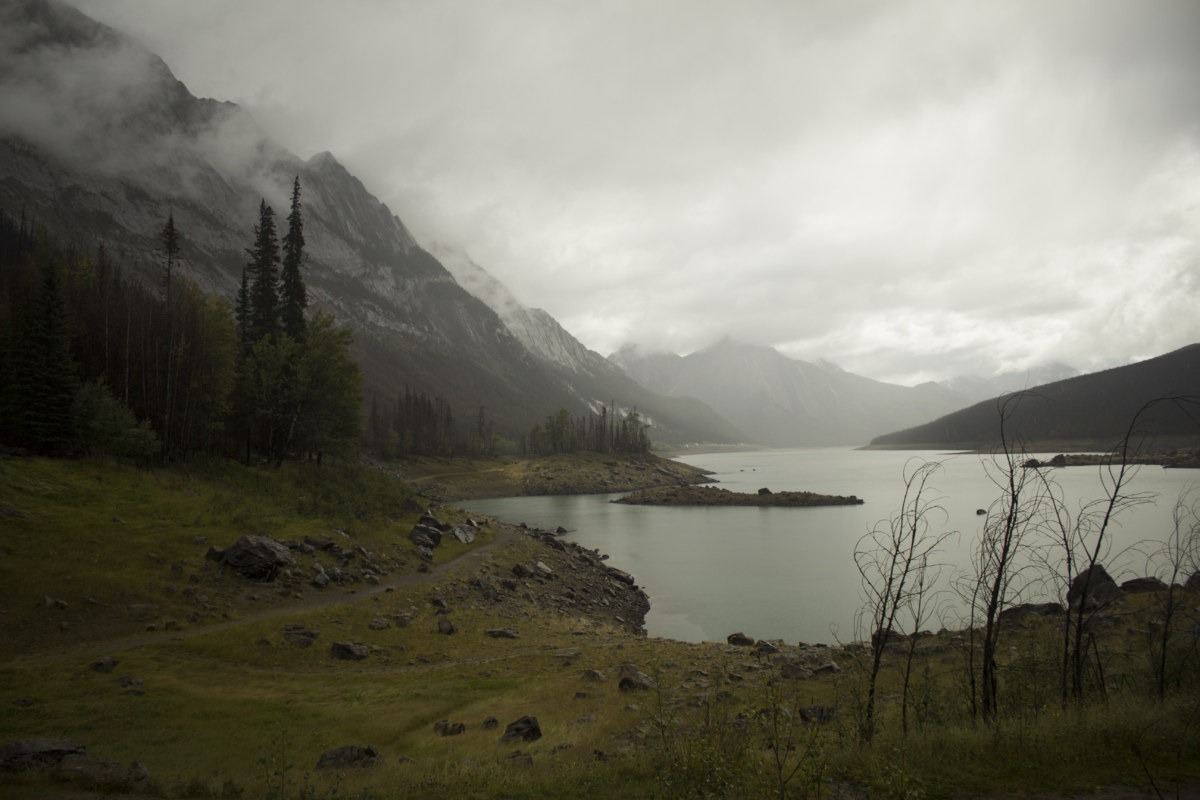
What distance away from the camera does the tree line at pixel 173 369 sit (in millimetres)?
32500

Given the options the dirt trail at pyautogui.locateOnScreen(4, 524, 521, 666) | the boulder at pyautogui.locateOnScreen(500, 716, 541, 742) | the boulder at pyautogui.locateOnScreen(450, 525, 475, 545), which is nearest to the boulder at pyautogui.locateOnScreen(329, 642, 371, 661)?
the dirt trail at pyautogui.locateOnScreen(4, 524, 521, 666)

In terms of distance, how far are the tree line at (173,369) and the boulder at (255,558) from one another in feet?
49.0

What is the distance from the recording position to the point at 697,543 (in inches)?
2344

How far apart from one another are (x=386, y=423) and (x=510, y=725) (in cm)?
13281

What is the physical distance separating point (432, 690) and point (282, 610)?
386 inches

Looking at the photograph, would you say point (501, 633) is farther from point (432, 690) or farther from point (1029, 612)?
point (1029, 612)

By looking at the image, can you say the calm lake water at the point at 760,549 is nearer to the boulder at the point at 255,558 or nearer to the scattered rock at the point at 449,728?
the scattered rock at the point at 449,728

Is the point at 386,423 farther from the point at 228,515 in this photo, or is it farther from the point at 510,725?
the point at 510,725

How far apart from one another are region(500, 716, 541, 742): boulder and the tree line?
33.2 meters

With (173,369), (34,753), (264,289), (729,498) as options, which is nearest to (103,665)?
(34,753)

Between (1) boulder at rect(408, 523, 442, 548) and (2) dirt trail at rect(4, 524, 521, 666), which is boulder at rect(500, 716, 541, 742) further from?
(1) boulder at rect(408, 523, 442, 548)

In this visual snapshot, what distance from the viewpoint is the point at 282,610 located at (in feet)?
74.9

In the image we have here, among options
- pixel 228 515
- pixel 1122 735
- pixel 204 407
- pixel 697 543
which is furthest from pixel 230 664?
pixel 697 543

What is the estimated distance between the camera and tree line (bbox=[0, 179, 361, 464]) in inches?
1280
